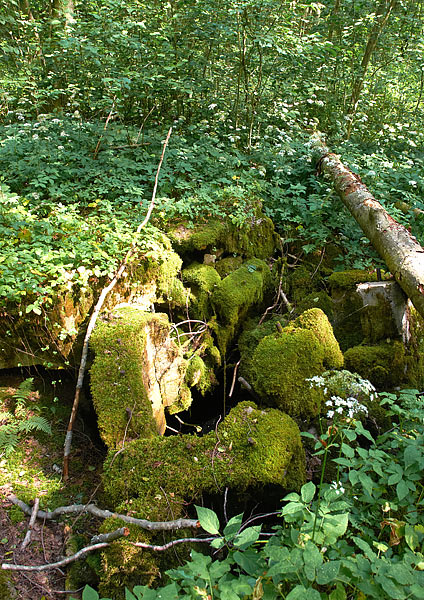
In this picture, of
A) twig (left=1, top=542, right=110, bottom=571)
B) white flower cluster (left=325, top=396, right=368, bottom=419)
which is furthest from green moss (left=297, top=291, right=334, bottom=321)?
twig (left=1, top=542, right=110, bottom=571)

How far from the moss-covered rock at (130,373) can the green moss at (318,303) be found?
6.31 feet

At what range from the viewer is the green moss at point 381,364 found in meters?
4.04

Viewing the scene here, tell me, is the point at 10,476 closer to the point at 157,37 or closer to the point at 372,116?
the point at 157,37

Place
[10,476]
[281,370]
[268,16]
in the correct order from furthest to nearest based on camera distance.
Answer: [268,16], [281,370], [10,476]

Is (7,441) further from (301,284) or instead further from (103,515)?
(301,284)

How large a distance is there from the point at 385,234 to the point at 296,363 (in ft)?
7.17

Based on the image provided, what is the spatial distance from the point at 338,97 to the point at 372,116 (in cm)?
102

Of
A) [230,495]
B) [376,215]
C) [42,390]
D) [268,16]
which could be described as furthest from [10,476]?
[268,16]

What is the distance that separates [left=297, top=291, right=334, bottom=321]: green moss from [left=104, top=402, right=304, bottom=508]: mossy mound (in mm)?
2037

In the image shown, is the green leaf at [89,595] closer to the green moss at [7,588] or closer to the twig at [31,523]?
the green moss at [7,588]

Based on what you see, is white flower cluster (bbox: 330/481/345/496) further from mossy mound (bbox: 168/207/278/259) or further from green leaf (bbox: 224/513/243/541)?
mossy mound (bbox: 168/207/278/259)

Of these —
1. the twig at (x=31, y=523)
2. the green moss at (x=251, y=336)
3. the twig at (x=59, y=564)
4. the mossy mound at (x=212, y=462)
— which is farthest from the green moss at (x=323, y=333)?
the twig at (x=31, y=523)

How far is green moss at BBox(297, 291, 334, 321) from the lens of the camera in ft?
15.8

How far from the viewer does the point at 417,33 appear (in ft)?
30.1
